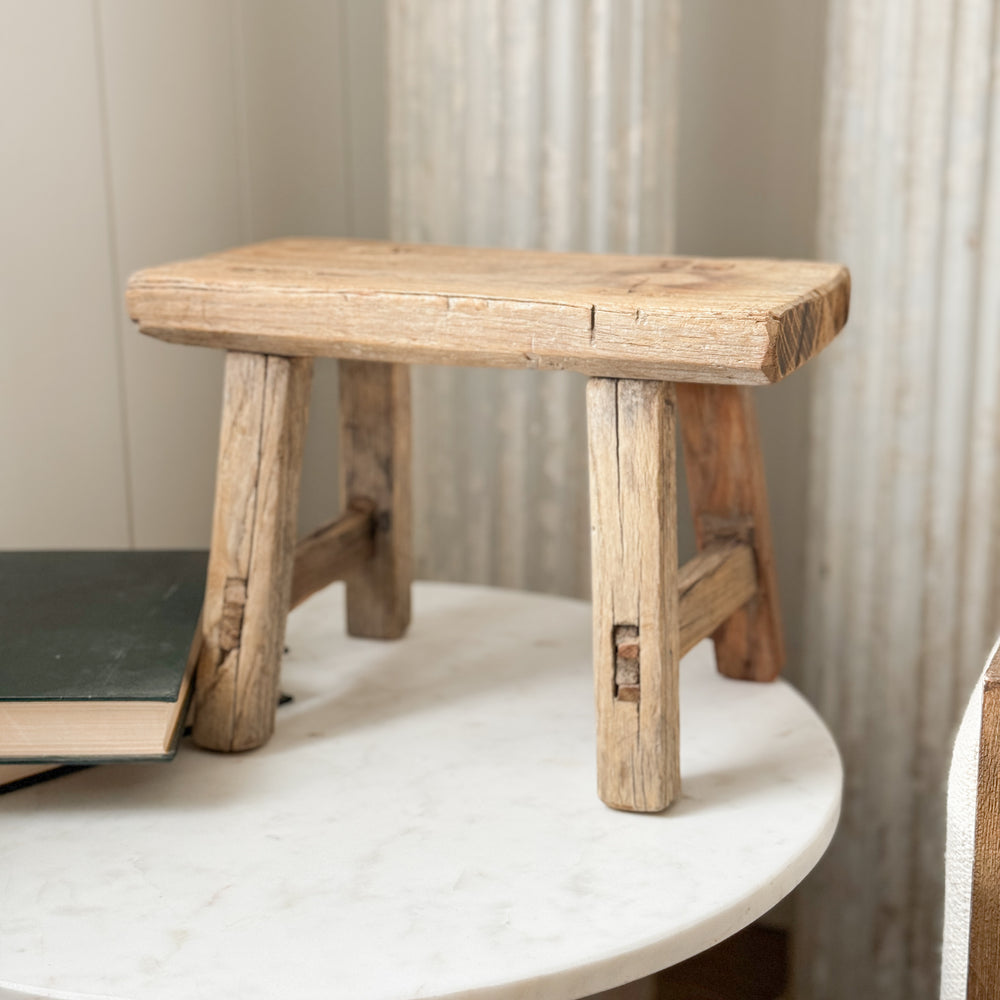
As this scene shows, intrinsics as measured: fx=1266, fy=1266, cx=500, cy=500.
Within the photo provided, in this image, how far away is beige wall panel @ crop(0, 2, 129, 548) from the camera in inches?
35.9

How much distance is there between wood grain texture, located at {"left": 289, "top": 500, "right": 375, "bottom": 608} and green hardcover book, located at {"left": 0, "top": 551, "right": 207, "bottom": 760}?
2.4 inches

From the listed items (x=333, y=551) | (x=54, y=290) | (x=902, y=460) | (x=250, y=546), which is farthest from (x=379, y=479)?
(x=902, y=460)

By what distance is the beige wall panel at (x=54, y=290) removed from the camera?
35.9 inches

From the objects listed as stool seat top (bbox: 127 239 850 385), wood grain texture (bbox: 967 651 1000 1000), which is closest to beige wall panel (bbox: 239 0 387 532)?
stool seat top (bbox: 127 239 850 385)

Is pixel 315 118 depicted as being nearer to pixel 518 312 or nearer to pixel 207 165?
pixel 207 165

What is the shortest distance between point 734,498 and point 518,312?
27 cm

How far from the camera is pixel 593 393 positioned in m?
0.62

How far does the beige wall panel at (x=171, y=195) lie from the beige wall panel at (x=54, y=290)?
24mm

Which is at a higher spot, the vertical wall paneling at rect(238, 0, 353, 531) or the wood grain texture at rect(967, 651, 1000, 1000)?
the vertical wall paneling at rect(238, 0, 353, 531)

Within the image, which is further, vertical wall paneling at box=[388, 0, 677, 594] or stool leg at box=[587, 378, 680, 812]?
vertical wall paneling at box=[388, 0, 677, 594]

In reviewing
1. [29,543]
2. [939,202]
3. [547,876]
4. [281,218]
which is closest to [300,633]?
[29,543]

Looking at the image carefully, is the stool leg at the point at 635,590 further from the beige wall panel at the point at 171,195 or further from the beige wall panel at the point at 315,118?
the beige wall panel at the point at 315,118

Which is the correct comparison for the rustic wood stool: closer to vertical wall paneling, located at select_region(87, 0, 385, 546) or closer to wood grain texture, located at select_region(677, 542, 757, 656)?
wood grain texture, located at select_region(677, 542, 757, 656)

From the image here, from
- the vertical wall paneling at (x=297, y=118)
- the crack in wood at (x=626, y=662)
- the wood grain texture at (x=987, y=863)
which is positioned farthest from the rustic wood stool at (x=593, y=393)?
the vertical wall paneling at (x=297, y=118)
